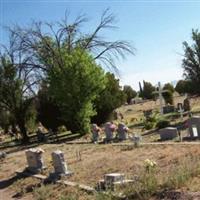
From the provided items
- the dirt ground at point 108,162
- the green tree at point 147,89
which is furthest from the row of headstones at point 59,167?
the green tree at point 147,89

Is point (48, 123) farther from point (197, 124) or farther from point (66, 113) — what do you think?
point (197, 124)

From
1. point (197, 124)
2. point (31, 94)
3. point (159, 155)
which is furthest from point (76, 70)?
point (159, 155)

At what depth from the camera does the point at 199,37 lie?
113 feet

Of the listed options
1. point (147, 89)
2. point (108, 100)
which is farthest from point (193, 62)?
point (147, 89)

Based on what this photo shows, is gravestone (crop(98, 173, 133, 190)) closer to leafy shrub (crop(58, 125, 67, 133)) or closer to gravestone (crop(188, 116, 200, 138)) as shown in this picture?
gravestone (crop(188, 116, 200, 138))

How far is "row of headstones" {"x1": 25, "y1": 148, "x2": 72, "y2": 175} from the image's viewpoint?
14711 millimetres

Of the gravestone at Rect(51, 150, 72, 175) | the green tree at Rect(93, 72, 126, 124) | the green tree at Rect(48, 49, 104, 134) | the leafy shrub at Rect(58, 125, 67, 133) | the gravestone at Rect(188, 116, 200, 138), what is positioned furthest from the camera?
the leafy shrub at Rect(58, 125, 67, 133)

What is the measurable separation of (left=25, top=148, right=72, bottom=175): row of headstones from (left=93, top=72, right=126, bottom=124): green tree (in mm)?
18986

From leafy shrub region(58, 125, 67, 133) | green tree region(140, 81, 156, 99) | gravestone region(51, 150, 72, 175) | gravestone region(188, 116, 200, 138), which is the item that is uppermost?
green tree region(140, 81, 156, 99)

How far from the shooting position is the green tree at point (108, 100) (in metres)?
37.1

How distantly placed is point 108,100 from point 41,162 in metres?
20.8

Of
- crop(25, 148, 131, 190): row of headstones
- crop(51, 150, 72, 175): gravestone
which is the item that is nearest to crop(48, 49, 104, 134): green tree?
crop(25, 148, 131, 190): row of headstones

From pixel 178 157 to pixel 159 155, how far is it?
121 centimetres

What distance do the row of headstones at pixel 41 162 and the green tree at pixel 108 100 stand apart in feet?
62.3
